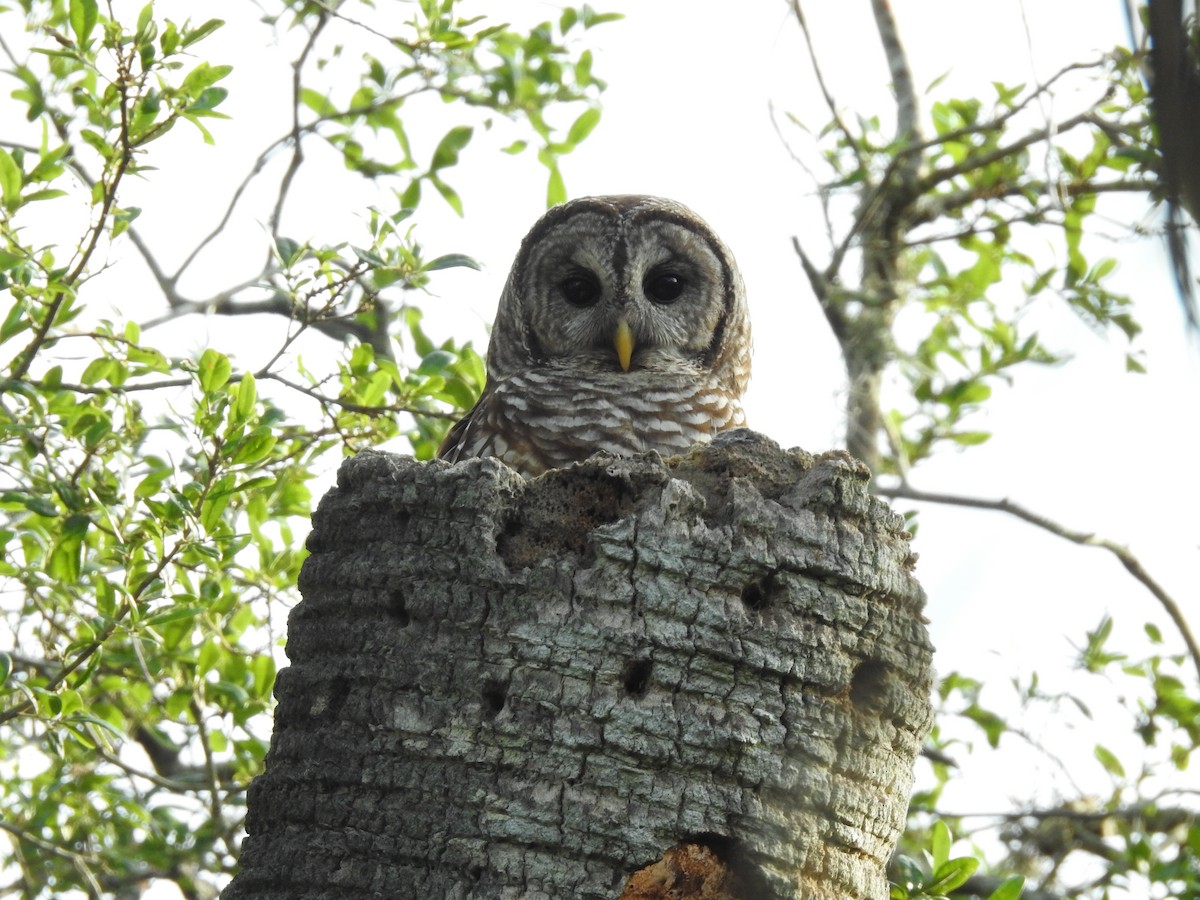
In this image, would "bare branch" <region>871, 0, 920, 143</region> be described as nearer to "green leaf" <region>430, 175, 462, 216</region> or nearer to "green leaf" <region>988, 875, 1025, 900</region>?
"green leaf" <region>430, 175, 462, 216</region>

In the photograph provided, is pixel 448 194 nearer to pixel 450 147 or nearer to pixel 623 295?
pixel 450 147

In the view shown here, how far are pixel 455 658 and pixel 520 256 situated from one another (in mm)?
3142

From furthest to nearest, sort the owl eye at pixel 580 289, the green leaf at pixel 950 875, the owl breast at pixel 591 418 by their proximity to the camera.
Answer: the owl eye at pixel 580 289
the owl breast at pixel 591 418
the green leaf at pixel 950 875

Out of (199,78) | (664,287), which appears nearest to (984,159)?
(664,287)

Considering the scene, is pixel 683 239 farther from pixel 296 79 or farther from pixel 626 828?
pixel 626 828

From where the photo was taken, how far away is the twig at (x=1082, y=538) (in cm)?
619

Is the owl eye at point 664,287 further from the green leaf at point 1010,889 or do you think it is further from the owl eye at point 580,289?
the green leaf at point 1010,889

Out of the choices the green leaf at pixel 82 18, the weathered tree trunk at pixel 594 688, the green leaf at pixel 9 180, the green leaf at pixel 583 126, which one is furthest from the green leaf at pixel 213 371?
the green leaf at pixel 583 126

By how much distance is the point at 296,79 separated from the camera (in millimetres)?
5762

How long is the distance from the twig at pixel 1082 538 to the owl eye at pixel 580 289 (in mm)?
1921

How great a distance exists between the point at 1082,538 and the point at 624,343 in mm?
3025

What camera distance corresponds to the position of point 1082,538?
6410 mm

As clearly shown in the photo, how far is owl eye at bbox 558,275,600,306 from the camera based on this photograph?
505 centimetres

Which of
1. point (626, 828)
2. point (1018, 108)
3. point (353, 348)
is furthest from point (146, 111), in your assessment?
point (1018, 108)
